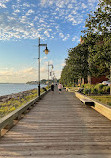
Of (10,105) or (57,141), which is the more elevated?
(57,141)

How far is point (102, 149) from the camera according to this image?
421cm

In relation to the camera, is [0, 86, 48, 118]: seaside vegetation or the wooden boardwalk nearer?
the wooden boardwalk

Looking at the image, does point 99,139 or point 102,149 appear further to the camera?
point 99,139

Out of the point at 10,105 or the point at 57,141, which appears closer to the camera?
the point at 57,141

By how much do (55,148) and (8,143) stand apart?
1.53 metres

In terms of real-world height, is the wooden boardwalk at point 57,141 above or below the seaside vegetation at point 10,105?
above

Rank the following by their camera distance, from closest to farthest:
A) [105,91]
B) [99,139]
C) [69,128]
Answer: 1. [99,139]
2. [69,128]
3. [105,91]

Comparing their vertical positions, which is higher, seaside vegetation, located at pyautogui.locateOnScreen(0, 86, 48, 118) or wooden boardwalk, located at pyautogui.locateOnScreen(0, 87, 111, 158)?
wooden boardwalk, located at pyautogui.locateOnScreen(0, 87, 111, 158)

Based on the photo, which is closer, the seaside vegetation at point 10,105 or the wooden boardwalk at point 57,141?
the wooden boardwalk at point 57,141

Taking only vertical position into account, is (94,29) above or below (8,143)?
above

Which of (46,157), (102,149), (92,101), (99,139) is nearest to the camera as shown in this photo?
(46,157)

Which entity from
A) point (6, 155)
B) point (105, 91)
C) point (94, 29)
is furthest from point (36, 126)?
point (105, 91)

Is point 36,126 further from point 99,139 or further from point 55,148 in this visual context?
point 99,139

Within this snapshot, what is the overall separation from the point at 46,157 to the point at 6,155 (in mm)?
1097
